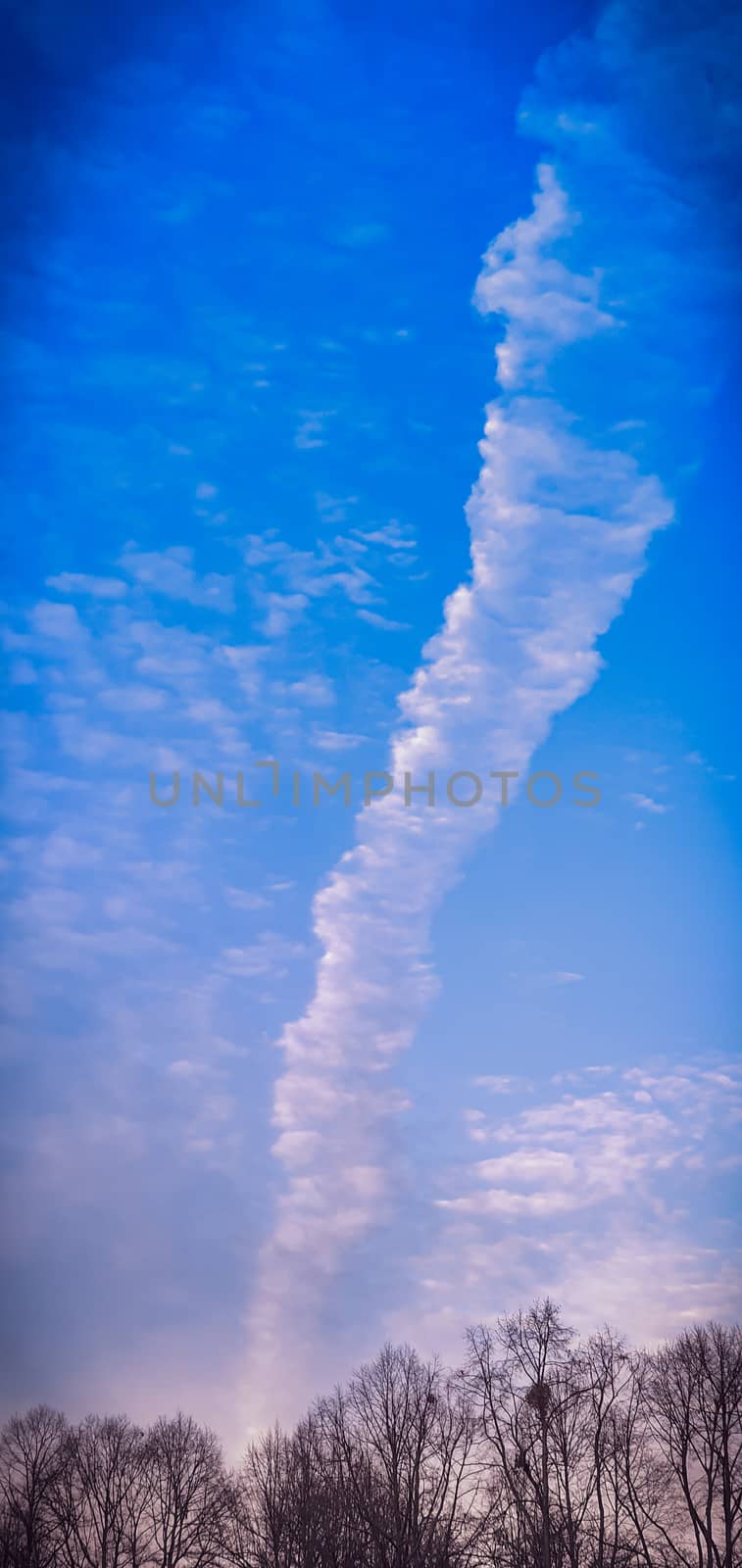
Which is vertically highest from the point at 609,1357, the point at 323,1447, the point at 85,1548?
the point at 609,1357

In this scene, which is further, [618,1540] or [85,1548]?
[85,1548]

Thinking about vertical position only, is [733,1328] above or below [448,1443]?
above

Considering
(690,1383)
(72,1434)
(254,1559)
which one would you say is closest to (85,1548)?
(72,1434)

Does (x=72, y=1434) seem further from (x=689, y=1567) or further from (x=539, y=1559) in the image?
(x=689, y=1567)

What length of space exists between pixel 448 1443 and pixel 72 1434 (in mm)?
19383

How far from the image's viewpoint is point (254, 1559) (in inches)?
1479

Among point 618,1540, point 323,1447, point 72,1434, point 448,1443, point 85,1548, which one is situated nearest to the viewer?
point 618,1540

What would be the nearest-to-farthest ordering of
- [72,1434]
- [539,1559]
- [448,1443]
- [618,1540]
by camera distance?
[539,1559] < [618,1540] < [448,1443] < [72,1434]

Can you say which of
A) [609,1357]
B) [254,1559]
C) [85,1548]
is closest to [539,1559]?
[609,1357]

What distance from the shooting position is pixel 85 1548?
4184 centimetres

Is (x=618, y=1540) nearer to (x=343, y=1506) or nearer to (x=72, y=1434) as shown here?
(x=343, y=1506)

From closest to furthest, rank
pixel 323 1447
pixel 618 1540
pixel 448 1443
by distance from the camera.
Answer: pixel 618 1540, pixel 448 1443, pixel 323 1447

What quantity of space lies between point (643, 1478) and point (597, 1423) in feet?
7.21

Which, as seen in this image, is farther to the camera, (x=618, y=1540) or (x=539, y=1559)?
(x=618, y=1540)
